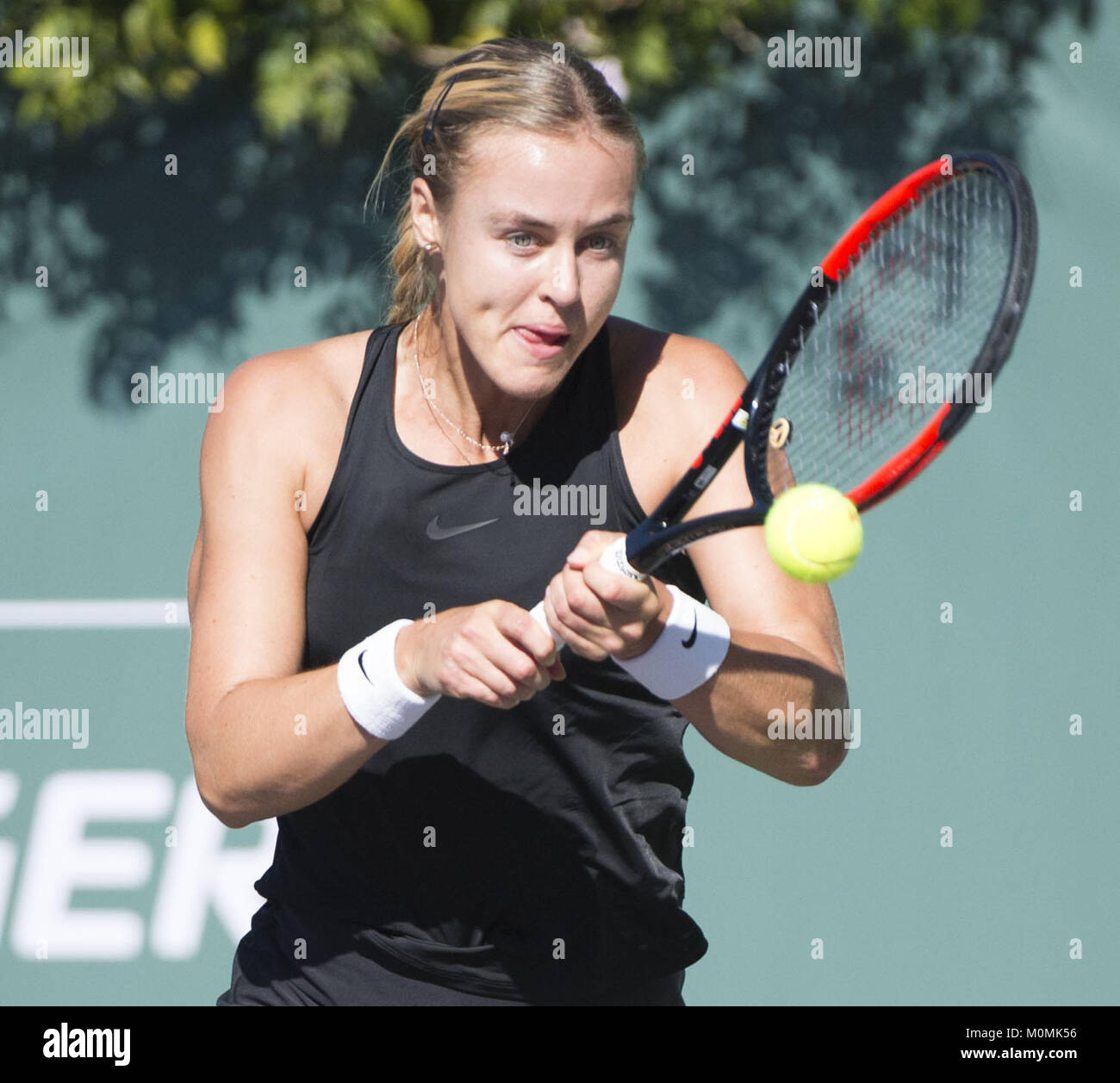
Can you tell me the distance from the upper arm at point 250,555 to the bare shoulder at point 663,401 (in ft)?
1.45

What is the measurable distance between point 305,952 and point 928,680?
2.26m

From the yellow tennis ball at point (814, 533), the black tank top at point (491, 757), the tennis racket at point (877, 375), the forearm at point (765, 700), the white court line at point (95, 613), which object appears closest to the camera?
the yellow tennis ball at point (814, 533)

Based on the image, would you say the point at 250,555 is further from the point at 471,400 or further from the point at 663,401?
the point at 663,401

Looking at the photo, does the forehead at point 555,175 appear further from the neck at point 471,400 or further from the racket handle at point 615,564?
the racket handle at point 615,564

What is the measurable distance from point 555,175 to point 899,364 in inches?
30.4

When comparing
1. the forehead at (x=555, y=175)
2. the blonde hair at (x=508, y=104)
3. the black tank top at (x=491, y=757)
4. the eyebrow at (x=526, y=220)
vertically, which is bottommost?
the black tank top at (x=491, y=757)

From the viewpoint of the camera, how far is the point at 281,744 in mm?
1762

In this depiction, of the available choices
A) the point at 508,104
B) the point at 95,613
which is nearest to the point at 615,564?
the point at 508,104

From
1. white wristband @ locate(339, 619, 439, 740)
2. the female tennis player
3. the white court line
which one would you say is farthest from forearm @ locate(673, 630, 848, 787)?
the white court line

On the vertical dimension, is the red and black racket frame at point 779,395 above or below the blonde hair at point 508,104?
below

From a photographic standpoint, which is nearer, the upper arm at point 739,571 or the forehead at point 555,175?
the forehead at point 555,175

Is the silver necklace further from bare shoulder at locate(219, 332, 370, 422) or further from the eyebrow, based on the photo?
the eyebrow

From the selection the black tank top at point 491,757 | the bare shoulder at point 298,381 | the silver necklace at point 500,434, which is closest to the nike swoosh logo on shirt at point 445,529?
the black tank top at point 491,757

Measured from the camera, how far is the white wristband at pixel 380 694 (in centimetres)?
170
